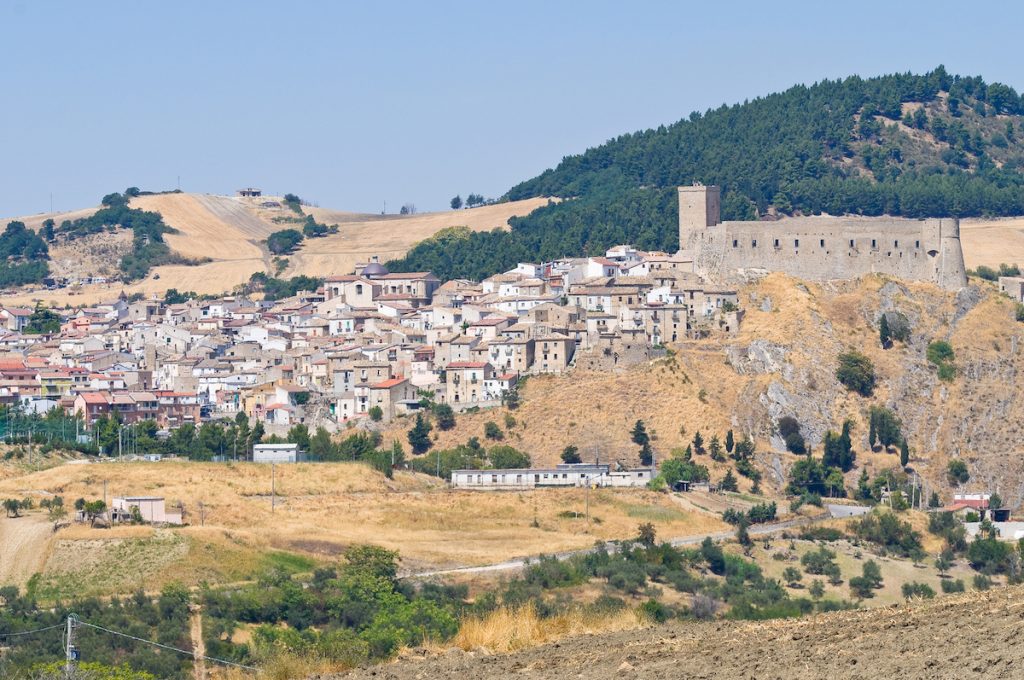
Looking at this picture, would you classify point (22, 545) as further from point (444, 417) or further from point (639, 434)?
point (639, 434)

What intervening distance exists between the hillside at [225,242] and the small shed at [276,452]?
172 feet

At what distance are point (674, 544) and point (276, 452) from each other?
663 inches

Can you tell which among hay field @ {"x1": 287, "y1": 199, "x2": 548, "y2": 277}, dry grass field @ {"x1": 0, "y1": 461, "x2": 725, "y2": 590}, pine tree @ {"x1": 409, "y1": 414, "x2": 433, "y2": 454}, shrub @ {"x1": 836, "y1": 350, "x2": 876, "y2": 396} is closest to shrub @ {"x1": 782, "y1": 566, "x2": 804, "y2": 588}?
dry grass field @ {"x1": 0, "y1": 461, "x2": 725, "y2": 590}

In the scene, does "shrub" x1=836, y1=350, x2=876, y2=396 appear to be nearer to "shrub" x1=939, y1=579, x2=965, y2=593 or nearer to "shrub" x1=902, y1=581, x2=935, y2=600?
"shrub" x1=939, y1=579, x2=965, y2=593

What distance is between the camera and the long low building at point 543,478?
6153 cm

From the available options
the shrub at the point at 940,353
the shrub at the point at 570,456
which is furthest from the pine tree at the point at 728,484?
the shrub at the point at 940,353

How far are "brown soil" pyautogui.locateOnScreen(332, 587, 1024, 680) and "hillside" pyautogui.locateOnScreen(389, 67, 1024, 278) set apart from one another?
7392 centimetres

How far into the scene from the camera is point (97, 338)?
8950 centimetres

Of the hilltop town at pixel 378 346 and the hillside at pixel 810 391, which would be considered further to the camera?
the hilltop town at pixel 378 346

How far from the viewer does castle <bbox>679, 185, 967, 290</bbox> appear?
74.6m

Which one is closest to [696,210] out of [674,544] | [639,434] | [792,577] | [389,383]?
[389,383]

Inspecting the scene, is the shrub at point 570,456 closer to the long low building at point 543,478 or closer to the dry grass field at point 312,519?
the long low building at point 543,478

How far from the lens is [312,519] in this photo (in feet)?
181

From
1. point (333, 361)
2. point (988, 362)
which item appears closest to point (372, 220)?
point (333, 361)
